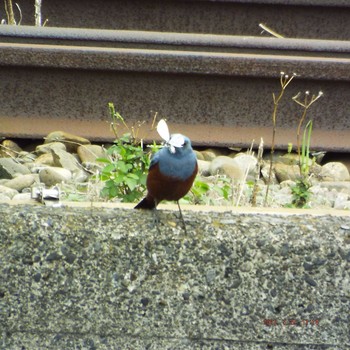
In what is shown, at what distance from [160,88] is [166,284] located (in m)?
2.52

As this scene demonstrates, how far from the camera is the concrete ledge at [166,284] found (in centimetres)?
274

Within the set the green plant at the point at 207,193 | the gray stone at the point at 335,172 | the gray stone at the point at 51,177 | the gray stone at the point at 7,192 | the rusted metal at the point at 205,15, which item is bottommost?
the gray stone at the point at 335,172

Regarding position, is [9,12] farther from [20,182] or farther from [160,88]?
[20,182]

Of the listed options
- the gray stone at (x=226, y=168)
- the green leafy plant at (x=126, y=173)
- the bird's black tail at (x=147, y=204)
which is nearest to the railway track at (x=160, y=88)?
the gray stone at (x=226, y=168)

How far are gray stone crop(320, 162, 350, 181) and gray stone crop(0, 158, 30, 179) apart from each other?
1.66 m

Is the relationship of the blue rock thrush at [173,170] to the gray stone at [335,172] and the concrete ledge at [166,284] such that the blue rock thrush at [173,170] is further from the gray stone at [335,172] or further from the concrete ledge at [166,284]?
the gray stone at [335,172]

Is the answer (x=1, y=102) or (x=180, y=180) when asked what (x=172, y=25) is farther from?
(x=180, y=180)

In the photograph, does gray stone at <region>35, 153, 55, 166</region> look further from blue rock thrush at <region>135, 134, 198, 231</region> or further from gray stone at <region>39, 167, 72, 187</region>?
blue rock thrush at <region>135, 134, 198, 231</region>

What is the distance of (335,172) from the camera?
4953 millimetres

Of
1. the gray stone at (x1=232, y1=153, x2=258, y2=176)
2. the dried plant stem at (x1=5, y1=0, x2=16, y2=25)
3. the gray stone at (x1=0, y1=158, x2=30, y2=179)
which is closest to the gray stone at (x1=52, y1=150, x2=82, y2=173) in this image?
the gray stone at (x1=0, y1=158, x2=30, y2=179)

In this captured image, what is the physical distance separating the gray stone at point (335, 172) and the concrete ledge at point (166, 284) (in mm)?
2086

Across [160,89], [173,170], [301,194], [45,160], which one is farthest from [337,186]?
[173,170]

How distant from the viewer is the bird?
2.83m

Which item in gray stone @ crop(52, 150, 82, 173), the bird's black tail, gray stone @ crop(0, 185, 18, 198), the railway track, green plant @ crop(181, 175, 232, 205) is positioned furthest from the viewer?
the railway track
